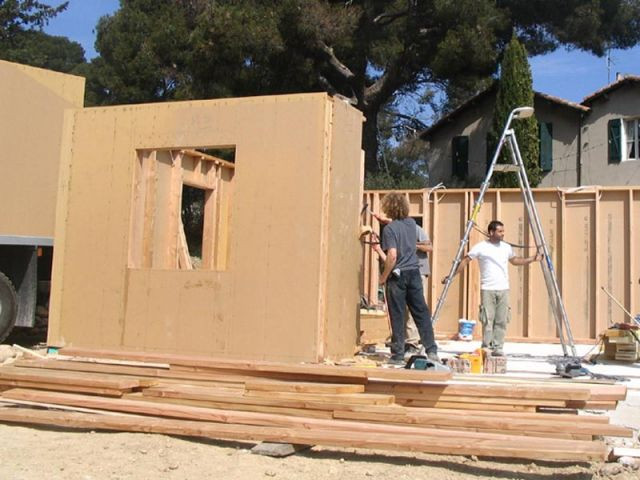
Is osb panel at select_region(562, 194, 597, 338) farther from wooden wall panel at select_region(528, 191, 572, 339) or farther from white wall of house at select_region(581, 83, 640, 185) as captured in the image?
white wall of house at select_region(581, 83, 640, 185)

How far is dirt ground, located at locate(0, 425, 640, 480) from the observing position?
13.6ft

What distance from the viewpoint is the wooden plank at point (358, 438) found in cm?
405

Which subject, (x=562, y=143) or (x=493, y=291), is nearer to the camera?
(x=493, y=291)

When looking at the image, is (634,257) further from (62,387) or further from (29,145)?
(29,145)

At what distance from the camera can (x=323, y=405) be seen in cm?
491

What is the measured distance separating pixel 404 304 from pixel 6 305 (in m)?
4.94

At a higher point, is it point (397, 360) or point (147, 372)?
point (397, 360)

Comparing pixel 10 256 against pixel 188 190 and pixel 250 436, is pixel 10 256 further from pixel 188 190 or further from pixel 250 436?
pixel 188 190

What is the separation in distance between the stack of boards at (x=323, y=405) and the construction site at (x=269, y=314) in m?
0.02

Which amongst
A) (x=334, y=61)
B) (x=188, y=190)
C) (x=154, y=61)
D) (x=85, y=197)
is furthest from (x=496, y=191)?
(x=154, y=61)

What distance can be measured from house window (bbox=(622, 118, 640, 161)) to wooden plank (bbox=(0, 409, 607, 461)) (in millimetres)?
18376

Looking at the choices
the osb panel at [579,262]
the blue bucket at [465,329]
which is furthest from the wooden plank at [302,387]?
the osb panel at [579,262]

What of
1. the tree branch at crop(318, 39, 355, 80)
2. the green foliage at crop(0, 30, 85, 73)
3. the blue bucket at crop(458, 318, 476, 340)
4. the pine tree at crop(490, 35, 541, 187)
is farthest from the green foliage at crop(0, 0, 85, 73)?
the blue bucket at crop(458, 318, 476, 340)

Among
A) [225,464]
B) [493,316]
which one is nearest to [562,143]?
[493,316]
